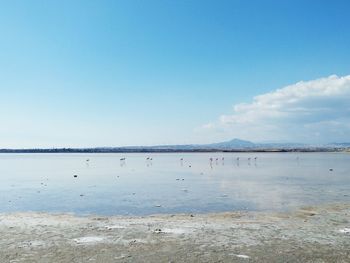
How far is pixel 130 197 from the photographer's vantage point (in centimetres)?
2928

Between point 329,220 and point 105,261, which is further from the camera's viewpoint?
point 329,220

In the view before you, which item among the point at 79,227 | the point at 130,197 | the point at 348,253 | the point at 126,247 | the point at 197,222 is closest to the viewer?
the point at 348,253

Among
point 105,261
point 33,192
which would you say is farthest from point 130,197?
point 105,261

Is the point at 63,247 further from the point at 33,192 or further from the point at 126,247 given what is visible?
the point at 33,192

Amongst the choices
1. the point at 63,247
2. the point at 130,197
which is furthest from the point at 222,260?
the point at 130,197

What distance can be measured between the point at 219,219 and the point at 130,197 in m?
11.7

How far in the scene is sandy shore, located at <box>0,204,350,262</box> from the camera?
39.1ft

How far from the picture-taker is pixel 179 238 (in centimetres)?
1439

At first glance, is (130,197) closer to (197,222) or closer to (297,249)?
(197,222)

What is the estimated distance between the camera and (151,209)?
23.4 meters

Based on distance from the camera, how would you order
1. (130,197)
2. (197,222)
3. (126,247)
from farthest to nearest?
(130,197), (197,222), (126,247)

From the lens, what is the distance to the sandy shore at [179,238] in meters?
11.9

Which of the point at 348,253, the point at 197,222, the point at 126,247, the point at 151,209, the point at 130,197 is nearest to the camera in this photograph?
the point at 348,253

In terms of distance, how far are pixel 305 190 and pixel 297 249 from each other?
2168cm
